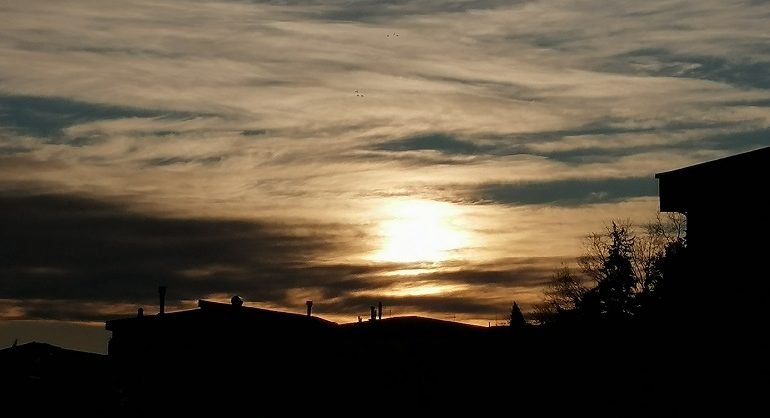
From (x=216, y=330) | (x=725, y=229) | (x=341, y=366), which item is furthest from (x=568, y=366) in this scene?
(x=216, y=330)

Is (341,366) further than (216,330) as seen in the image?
No

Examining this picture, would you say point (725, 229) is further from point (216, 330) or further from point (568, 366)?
point (216, 330)

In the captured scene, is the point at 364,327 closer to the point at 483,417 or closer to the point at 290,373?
the point at 290,373

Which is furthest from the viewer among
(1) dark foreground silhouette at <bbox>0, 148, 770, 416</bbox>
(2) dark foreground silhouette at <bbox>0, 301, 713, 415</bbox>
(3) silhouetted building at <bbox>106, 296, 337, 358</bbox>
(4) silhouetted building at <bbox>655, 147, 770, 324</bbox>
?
(3) silhouetted building at <bbox>106, 296, 337, 358</bbox>

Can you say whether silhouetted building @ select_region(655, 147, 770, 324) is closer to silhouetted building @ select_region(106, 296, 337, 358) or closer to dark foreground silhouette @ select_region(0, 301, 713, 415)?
dark foreground silhouette @ select_region(0, 301, 713, 415)

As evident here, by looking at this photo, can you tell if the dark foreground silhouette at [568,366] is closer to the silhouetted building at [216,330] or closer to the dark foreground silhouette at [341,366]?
the dark foreground silhouette at [341,366]

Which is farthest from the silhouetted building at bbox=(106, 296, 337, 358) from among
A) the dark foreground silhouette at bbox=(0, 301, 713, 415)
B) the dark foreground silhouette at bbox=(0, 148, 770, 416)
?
the dark foreground silhouette at bbox=(0, 148, 770, 416)

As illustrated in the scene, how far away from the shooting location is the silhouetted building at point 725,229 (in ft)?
124

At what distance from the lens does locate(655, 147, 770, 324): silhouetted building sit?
37.8 metres

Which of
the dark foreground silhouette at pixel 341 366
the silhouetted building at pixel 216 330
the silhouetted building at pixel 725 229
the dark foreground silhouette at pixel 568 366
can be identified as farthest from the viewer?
the silhouetted building at pixel 216 330

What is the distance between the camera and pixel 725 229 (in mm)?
38812

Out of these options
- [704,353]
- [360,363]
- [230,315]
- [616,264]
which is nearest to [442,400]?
[360,363]

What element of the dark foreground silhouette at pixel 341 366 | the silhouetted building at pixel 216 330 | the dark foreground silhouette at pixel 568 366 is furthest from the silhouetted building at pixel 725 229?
the silhouetted building at pixel 216 330

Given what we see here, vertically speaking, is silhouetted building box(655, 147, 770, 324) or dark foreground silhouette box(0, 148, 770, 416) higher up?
silhouetted building box(655, 147, 770, 324)
